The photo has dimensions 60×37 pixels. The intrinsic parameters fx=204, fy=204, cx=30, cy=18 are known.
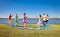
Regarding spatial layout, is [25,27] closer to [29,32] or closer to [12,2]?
[29,32]

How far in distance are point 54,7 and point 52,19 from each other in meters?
0.30

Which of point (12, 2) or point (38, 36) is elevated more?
point (12, 2)

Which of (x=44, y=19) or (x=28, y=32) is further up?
(x=44, y=19)

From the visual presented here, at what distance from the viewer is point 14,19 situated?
504 centimetres

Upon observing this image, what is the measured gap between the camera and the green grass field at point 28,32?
4.86 meters

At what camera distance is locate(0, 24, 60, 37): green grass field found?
4855 millimetres

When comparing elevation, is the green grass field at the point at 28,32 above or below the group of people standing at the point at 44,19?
below

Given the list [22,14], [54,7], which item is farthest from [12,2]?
[54,7]

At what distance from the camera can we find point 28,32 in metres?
4.93

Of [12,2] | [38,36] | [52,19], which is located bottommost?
[38,36]

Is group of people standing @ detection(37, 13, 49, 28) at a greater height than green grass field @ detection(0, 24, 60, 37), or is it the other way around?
group of people standing @ detection(37, 13, 49, 28)

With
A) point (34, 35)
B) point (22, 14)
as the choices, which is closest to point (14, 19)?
point (22, 14)

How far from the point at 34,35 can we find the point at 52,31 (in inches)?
17.6

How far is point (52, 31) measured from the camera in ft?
16.1
